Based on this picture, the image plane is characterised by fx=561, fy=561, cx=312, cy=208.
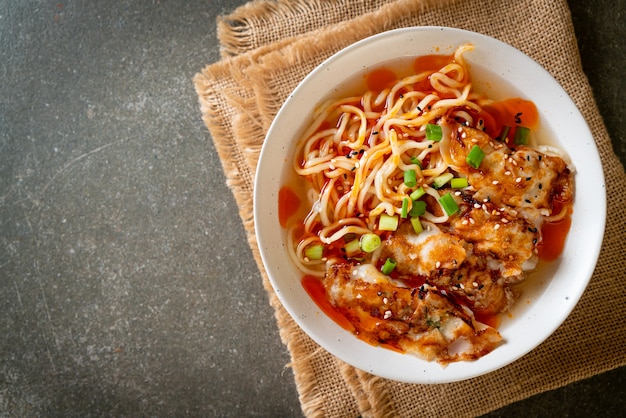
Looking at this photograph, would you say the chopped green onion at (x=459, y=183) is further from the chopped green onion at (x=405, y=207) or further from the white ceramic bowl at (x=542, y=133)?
the white ceramic bowl at (x=542, y=133)

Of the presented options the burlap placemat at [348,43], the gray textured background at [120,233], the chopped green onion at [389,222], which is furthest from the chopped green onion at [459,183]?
the gray textured background at [120,233]

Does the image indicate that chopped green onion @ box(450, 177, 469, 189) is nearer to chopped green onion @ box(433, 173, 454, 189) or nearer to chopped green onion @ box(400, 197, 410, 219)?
chopped green onion @ box(433, 173, 454, 189)

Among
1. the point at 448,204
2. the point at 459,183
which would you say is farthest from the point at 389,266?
the point at 459,183

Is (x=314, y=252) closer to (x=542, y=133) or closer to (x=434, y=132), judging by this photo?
(x=434, y=132)

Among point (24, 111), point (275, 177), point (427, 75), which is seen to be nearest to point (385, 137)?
point (427, 75)

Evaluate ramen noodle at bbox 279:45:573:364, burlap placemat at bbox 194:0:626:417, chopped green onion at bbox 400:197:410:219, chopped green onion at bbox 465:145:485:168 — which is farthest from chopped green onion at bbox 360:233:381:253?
burlap placemat at bbox 194:0:626:417

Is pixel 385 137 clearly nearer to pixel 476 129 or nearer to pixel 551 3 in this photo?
pixel 476 129
